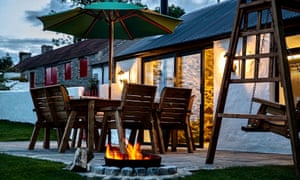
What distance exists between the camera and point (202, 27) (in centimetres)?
996

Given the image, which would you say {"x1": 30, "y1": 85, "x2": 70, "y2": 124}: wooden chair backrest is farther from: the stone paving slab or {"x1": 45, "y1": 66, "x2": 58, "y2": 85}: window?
{"x1": 45, "y1": 66, "x2": 58, "y2": 85}: window

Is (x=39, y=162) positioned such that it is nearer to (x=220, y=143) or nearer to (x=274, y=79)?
(x=274, y=79)

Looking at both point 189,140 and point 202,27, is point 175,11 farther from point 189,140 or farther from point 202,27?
point 189,140

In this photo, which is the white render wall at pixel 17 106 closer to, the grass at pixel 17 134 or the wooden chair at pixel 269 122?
the grass at pixel 17 134

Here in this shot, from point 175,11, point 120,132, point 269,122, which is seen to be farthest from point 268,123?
point 175,11

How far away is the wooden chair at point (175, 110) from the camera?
7.41 metres

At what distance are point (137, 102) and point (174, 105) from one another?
2.96ft

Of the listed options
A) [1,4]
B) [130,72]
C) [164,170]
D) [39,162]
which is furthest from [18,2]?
[164,170]

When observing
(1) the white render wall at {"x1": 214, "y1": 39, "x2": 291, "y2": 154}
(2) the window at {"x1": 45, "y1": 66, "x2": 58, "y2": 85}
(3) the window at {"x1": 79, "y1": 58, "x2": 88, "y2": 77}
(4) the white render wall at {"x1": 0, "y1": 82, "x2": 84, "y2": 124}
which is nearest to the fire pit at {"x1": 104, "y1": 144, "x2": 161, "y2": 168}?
(1) the white render wall at {"x1": 214, "y1": 39, "x2": 291, "y2": 154}

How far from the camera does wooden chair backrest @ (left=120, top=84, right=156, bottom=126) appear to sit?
264 inches

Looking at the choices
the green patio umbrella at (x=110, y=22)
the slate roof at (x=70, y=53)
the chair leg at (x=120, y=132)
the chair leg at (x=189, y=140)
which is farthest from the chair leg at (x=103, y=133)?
the slate roof at (x=70, y=53)

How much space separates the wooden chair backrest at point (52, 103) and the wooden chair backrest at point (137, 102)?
0.87 metres

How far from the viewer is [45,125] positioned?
7723 mm

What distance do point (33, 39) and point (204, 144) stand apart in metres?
27.5
